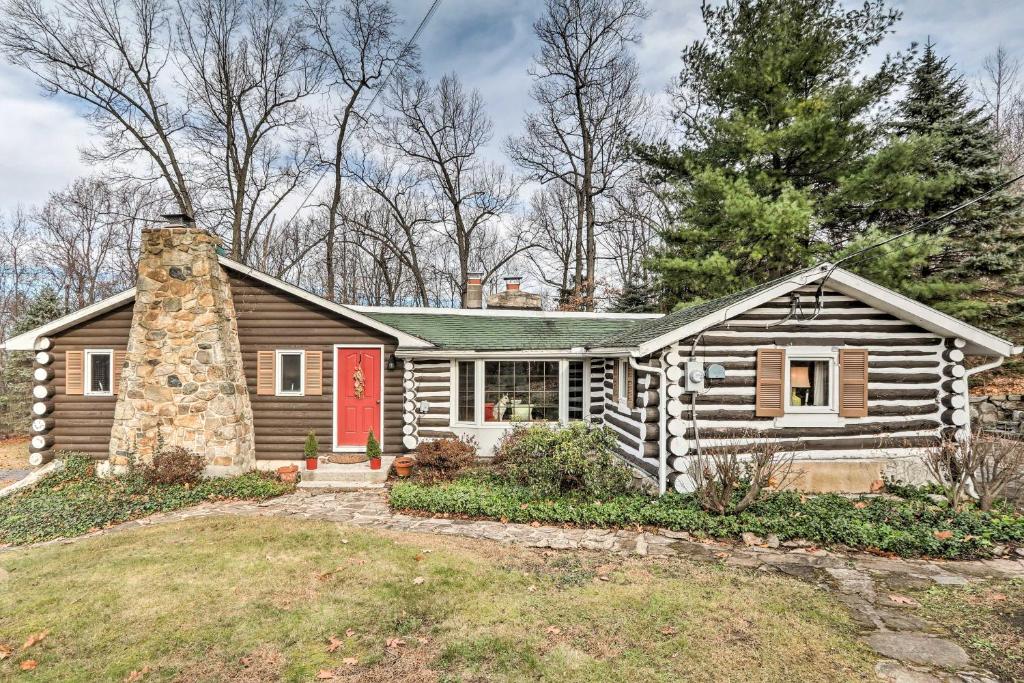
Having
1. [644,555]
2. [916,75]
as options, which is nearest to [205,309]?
[644,555]

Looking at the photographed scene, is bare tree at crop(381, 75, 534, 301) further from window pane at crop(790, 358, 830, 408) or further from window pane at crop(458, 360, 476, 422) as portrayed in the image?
window pane at crop(790, 358, 830, 408)

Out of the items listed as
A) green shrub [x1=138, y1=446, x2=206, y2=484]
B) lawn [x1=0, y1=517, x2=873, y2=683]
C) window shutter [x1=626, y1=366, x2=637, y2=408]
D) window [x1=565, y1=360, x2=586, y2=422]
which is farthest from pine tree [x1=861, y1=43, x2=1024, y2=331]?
green shrub [x1=138, y1=446, x2=206, y2=484]

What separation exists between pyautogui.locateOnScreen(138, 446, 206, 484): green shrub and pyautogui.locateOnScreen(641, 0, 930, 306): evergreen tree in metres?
Answer: 13.3

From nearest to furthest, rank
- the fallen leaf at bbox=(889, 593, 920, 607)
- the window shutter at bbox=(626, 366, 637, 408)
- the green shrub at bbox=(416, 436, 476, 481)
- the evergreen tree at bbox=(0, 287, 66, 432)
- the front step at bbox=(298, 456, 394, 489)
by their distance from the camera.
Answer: the fallen leaf at bbox=(889, 593, 920, 607), the window shutter at bbox=(626, 366, 637, 408), the green shrub at bbox=(416, 436, 476, 481), the front step at bbox=(298, 456, 394, 489), the evergreen tree at bbox=(0, 287, 66, 432)

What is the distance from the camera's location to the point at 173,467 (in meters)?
8.72

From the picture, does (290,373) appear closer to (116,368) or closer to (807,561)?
(116,368)

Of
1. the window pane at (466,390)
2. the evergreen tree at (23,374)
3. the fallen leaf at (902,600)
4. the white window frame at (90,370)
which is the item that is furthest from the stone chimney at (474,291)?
the evergreen tree at (23,374)

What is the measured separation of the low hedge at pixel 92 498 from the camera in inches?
282

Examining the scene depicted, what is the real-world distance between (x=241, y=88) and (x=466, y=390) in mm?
17273

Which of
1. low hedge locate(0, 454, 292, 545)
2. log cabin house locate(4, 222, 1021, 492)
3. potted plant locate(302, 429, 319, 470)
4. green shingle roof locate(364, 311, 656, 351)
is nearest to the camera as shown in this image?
low hedge locate(0, 454, 292, 545)

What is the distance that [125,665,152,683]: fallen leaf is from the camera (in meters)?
3.48

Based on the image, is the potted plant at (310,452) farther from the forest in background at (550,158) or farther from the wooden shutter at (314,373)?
the forest in background at (550,158)

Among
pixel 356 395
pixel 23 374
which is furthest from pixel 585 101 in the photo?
pixel 23 374

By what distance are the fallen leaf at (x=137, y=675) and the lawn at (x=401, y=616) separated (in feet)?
0.05
